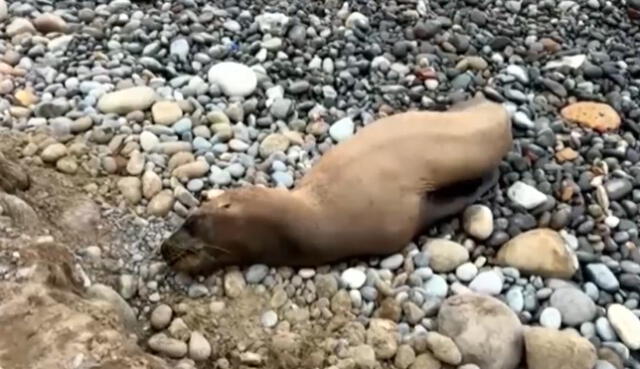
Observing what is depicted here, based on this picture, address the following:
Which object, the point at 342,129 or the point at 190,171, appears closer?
the point at 190,171

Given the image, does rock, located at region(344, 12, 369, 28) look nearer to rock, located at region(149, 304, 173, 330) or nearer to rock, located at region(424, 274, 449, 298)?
rock, located at region(424, 274, 449, 298)

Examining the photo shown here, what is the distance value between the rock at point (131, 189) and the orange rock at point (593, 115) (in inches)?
50.2

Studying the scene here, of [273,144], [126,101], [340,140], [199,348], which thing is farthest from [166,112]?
[199,348]

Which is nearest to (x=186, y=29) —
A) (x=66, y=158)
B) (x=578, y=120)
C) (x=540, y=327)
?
(x=66, y=158)

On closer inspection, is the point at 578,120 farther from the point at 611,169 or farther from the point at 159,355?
the point at 159,355

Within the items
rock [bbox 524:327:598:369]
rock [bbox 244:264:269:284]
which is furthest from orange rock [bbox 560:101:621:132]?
rock [bbox 244:264:269:284]

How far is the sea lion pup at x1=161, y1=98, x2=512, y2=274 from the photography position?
271 cm

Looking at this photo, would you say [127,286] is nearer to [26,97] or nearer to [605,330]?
[26,97]

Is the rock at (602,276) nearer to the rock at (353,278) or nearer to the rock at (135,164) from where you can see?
the rock at (353,278)

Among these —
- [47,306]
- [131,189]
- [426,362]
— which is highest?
[47,306]

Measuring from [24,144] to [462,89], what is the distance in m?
1.30

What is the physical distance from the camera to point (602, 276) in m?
2.76

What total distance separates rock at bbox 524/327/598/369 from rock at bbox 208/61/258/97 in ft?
3.80

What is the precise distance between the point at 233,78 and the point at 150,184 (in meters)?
0.50
